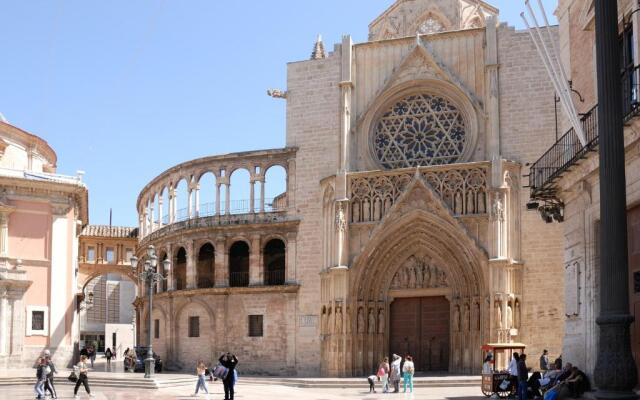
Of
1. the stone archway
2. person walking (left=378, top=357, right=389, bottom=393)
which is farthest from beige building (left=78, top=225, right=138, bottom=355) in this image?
person walking (left=378, top=357, right=389, bottom=393)

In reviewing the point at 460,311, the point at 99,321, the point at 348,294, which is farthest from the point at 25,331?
the point at 99,321

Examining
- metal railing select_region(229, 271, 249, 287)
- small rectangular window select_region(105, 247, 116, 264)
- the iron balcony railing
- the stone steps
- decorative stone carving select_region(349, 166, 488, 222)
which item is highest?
decorative stone carving select_region(349, 166, 488, 222)

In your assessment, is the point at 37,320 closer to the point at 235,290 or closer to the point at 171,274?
the point at 171,274

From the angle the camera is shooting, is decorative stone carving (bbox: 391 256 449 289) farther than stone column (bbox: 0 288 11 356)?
No

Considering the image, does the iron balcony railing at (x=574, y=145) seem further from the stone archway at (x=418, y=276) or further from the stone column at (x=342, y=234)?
the stone column at (x=342, y=234)

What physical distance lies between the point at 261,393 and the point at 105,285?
5012cm

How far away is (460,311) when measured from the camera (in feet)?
114

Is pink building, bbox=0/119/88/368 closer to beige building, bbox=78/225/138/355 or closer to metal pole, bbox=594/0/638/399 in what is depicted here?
beige building, bbox=78/225/138/355

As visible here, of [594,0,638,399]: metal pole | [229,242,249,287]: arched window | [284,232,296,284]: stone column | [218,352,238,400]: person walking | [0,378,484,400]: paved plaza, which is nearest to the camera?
[594,0,638,399]: metal pole

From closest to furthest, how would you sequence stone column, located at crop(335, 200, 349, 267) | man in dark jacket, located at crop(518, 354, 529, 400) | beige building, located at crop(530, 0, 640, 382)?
beige building, located at crop(530, 0, 640, 382)
man in dark jacket, located at crop(518, 354, 529, 400)
stone column, located at crop(335, 200, 349, 267)

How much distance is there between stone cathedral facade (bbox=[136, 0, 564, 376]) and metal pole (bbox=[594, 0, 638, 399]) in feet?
75.0

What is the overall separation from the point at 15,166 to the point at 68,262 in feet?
20.9

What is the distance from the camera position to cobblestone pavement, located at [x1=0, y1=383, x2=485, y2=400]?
26.9 m

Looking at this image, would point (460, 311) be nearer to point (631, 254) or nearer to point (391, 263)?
point (391, 263)
